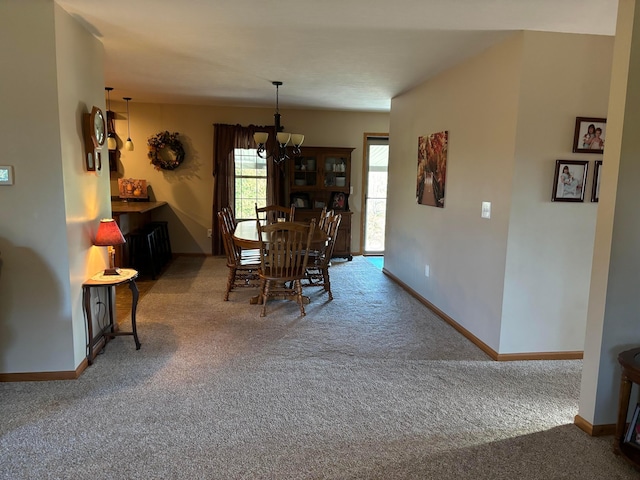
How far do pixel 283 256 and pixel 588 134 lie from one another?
2.52 meters

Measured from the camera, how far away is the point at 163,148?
6672 millimetres

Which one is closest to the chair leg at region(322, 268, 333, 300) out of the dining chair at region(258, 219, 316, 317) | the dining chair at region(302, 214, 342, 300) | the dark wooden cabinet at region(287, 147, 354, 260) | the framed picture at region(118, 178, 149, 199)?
the dining chair at region(302, 214, 342, 300)

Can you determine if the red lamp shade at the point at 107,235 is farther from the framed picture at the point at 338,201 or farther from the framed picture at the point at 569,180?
the framed picture at the point at 338,201

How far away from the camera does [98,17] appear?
9.25 ft

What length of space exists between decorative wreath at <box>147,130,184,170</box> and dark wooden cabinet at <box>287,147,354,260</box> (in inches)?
65.7

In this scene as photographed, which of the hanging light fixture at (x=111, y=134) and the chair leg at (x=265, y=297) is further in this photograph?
the hanging light fixture at (x=111, y=134)

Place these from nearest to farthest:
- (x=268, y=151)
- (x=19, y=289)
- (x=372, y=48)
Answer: (x=19, y=289), (x=372, y=48), (x=268, y=151)

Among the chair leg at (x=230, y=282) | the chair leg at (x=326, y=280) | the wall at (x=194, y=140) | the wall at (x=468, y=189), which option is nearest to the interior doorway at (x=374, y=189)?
the wall at (x=194, y=140)

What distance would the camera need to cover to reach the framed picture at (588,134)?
3.01 meters

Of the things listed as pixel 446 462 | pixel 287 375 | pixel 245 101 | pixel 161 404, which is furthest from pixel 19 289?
pixel 245 101

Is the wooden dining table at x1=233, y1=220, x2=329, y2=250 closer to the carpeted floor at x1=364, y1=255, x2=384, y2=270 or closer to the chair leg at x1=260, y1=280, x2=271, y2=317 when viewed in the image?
the chair leg at x1=260, y1=280, x2=271, y2=317

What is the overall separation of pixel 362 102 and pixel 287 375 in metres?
4.28

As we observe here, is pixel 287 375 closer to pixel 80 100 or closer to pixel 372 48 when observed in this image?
pixel 80 100

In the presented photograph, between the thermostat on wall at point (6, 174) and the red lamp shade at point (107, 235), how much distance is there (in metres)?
0.65
